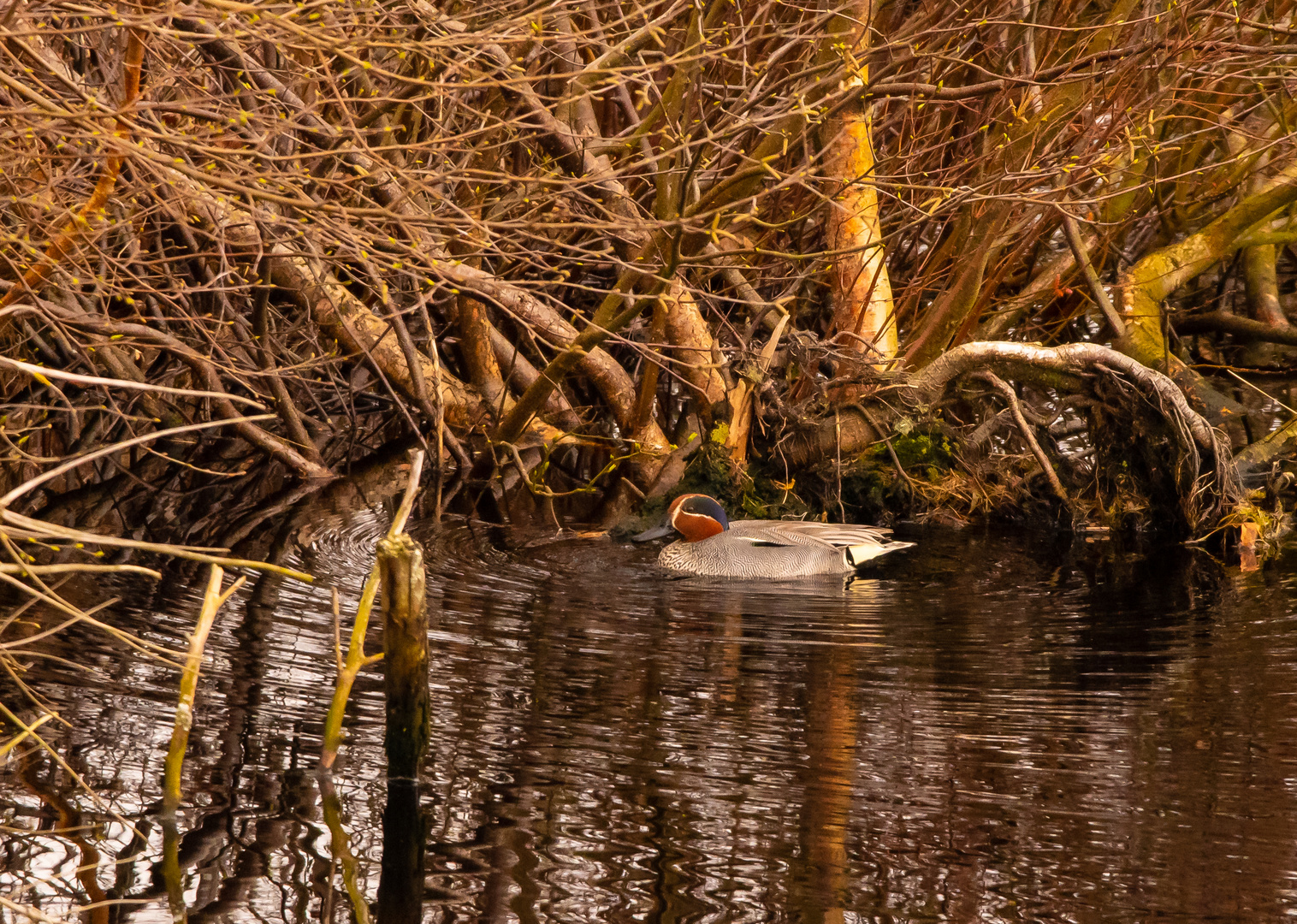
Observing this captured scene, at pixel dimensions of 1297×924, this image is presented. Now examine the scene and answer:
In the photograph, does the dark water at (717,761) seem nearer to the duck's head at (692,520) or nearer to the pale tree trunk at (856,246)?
the duck's head at (692,520)

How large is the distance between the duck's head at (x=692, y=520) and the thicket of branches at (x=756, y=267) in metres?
0.91

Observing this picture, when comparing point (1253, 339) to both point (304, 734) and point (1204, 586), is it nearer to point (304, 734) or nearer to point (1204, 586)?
point (1204, 586)

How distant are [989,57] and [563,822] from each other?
9525 mm

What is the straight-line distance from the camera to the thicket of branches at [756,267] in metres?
8.62

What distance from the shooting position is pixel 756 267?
10.5 m

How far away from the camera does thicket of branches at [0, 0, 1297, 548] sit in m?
8.62

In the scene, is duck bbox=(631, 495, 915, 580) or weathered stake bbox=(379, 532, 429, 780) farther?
duck bbox=(631, 495, 915, 580)

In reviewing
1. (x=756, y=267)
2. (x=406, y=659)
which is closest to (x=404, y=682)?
(x=406, y=659)

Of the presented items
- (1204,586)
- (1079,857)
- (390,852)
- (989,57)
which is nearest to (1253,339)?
(989,57)

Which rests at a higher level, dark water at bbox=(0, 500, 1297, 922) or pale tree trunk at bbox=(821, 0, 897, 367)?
pale tree trunk at bbox=(821, 0, 897, 367)

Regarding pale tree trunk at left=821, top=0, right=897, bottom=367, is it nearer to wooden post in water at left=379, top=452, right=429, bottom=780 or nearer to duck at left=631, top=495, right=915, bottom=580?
duck at left=631, top=495, right=915, bottom=580

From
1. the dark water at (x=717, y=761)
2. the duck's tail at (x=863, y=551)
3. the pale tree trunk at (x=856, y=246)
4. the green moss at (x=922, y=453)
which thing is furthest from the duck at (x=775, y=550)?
the pale tree trunk at (x=856, y=246)

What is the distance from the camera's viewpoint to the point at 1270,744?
5.48 meters

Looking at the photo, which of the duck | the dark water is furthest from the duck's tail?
the dark water
